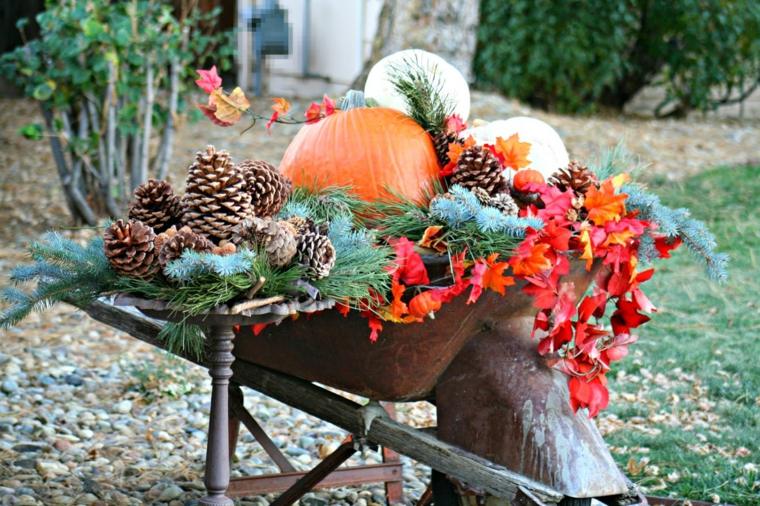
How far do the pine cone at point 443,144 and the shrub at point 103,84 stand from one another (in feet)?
11.2

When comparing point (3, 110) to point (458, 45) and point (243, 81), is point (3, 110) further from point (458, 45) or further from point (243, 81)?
point (458, 45)

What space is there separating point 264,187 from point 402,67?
1.92 feet

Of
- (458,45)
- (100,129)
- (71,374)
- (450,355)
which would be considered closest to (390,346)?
(450,355)

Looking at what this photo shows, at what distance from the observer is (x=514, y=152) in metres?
2.29

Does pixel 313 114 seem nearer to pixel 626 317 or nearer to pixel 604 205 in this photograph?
pixel 604 205

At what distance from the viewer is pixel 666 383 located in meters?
4.27

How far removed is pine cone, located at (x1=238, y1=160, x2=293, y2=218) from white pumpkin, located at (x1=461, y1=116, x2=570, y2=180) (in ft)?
1.63

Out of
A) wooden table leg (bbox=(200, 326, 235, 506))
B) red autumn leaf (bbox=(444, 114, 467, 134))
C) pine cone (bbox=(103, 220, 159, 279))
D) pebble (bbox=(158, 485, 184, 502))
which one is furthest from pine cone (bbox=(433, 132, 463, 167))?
pebble (bbox=(158, 485, 184, 502))

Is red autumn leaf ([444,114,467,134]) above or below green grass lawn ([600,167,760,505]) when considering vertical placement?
above

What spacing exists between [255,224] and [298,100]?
9278mm

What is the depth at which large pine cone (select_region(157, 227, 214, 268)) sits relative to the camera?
1892mm

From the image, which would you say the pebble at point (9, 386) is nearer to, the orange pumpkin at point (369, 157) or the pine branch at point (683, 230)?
the orange pumpkin at point (369, 157)

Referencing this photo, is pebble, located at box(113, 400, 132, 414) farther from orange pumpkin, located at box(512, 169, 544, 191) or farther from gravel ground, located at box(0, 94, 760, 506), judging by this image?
orange pumpkin, located at box(512, 169, 544, 191)

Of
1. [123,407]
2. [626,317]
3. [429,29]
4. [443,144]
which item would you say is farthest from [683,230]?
[429,29]
